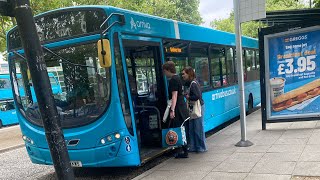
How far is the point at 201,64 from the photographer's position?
29.6ft

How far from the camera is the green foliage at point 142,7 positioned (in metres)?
14.0

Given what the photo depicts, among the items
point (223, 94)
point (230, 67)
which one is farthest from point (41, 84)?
point (230, 67)

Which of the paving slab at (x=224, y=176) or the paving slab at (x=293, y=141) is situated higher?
the paving slab at (x=224, y=176)

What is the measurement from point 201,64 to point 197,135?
2500 mm

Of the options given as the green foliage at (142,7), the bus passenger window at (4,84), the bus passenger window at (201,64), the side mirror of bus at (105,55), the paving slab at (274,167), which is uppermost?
the green foliage at (142,7)

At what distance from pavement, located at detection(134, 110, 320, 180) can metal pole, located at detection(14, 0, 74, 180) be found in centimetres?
265

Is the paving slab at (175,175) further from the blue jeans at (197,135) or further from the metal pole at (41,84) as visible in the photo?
the metal pole at (41,84)

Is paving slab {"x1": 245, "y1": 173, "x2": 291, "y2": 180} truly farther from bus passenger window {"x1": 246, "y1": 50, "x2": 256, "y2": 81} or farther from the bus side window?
bus passenger window {"x1": 246, "y1": 50, "x2": 256, "y2": 81}

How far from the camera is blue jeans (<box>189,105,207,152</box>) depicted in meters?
7.14

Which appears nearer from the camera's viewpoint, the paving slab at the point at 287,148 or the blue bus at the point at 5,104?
the paving slab at the point at 287,148

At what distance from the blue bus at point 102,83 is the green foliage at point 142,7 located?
6.97 meters

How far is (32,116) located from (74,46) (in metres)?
1.65

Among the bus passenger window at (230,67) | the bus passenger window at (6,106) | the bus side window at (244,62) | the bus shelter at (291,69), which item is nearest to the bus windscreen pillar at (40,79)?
the bus shelter at (291,69)

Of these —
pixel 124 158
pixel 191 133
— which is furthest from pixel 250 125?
pixel 124 158
